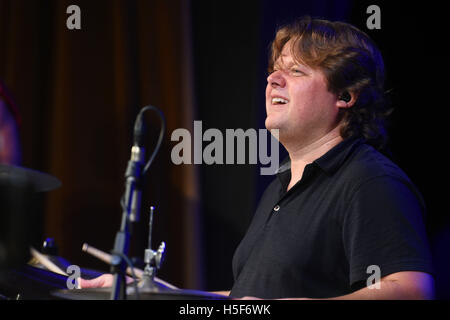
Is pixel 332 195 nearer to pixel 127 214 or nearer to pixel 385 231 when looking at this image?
pixel 385 231

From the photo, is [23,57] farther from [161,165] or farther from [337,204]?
[337,204]

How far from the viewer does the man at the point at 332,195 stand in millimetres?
1071

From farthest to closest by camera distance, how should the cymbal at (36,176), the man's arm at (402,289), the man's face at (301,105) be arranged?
the man's face at (301,105)
the cymbal at (36,176)
the man's arm at (402,289)

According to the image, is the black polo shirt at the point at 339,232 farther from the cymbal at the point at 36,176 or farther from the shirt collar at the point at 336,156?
the cymbal at the point at 36,176

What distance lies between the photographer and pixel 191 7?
2600 millimetres

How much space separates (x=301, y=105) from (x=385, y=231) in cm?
50

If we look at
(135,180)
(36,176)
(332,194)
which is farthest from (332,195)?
(36,176)

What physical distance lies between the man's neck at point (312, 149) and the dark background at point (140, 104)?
93cm

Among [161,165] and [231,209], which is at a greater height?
[161,165]

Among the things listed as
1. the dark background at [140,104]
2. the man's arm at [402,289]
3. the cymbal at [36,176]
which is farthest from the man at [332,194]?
the dark background at [140,104]

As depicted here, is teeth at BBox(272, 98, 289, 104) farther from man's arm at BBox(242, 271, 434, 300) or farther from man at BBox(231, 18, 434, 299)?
man's arm at BBox(242, 271, 434, 300)

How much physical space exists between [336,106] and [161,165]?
1.20 meters

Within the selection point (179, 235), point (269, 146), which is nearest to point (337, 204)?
point (269, 146)

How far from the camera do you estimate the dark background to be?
2.45 metres
